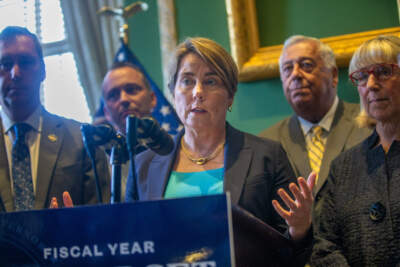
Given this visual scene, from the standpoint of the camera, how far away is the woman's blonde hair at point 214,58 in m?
2.06

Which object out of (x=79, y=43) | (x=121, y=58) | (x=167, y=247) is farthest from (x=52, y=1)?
(x=167, y=247)

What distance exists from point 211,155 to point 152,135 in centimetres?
57

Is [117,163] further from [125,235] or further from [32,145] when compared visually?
[32,145]

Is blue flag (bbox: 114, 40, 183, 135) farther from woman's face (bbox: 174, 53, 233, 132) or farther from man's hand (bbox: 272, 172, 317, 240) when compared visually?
man's hand (bbox: 272, 172, 317, 240)

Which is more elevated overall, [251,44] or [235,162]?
[251,44]

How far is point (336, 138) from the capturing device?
2826mm

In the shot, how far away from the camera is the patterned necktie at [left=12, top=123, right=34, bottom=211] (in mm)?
2137

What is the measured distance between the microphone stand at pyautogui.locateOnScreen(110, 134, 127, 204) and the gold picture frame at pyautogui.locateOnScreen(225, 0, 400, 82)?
212cm

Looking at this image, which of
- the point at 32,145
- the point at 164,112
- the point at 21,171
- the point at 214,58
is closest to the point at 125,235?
the point at 214,58

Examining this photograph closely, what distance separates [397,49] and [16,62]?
1706 mm

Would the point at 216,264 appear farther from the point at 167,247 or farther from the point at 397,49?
the point at 397,49

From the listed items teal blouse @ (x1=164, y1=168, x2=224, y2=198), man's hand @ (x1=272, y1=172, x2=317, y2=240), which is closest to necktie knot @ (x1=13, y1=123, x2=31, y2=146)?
teal blouse @ (x1=164, y1=168, x2=224, y2=198)

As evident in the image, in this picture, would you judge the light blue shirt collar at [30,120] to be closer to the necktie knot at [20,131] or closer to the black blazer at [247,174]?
the necktie knot at [20,131]

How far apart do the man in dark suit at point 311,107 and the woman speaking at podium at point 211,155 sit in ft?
2.60
